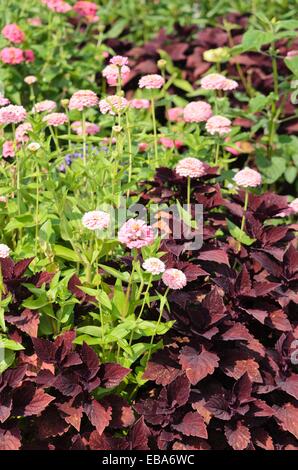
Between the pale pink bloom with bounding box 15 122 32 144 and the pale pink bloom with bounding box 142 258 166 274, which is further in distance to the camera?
the pale pink bloom with bounding box 15 122 32 144

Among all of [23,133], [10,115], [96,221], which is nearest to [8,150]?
[23,133]

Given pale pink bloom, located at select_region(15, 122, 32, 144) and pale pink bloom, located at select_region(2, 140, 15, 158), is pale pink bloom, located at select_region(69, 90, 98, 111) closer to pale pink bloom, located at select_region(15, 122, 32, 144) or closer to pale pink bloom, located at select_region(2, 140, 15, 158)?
pale pink bloom, located at select_region(15, 122, 32, 144)

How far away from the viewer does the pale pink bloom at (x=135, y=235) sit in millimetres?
2017

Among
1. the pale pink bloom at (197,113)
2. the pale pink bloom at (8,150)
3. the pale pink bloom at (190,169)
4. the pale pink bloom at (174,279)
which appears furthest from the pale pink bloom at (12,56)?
the pale pink bloom at (174,279)

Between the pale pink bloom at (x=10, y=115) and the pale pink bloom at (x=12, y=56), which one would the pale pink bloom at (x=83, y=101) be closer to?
the pale pink bloom at (x=10, y=115)

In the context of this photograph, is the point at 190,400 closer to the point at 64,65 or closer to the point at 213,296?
the point at 213,296

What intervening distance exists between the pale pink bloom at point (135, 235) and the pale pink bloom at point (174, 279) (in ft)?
0.49

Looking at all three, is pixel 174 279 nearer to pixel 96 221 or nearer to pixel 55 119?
pixel 96 221

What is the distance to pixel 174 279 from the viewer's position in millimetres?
2135

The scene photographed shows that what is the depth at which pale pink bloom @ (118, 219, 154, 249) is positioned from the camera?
6.62 ft

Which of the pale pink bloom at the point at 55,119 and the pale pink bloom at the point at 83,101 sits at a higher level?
the pale pink bloom at the point at 83,101

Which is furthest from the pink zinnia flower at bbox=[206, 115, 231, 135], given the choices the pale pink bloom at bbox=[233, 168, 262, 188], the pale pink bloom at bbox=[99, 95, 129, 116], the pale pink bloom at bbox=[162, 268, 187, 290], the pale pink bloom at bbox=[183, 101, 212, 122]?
the pale pink bloom at bbox=[162, 268, 187, 290]

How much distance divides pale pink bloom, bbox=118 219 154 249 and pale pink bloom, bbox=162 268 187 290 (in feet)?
0.49
